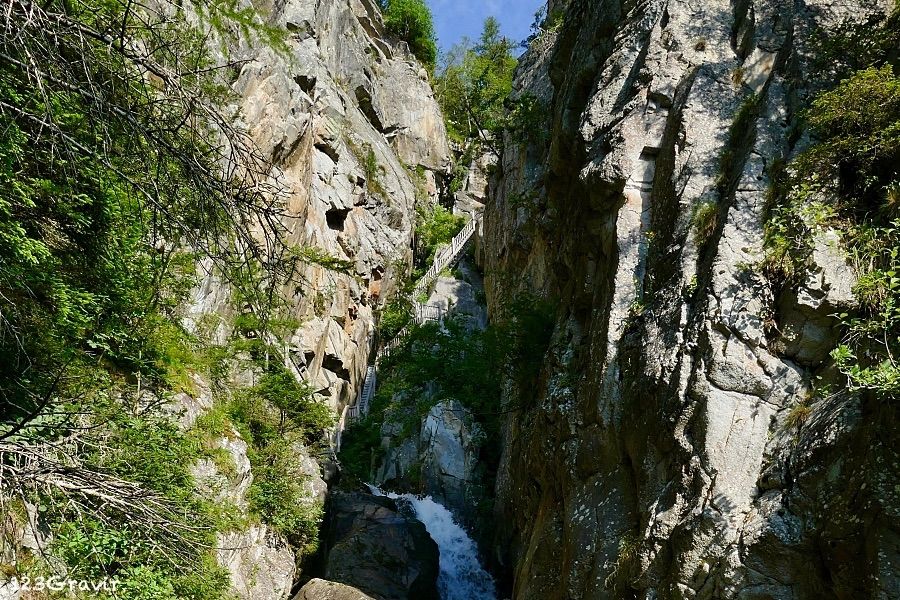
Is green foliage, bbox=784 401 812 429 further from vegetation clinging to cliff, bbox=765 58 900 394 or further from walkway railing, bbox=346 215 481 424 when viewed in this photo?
walkway railing, bbox=346 215 481 424

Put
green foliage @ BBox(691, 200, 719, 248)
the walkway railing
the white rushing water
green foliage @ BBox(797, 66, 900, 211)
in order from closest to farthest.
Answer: green foliage @ BBox(797, 66, 900, 211)
green foliage @ BBox(691, 200, 719, 248)
the white rushing water
the walkway railing

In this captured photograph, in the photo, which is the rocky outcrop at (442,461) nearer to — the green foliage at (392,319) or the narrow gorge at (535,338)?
the narrow gorge at (535,338)

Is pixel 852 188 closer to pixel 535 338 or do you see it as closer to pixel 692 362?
pixel 692 362

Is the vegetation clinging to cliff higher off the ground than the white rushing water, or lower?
higher

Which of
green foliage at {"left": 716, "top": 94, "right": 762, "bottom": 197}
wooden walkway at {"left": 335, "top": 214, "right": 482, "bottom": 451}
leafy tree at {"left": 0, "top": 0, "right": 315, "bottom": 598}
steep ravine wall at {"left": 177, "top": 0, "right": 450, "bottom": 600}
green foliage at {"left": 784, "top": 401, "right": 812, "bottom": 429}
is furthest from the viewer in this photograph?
wooden walkway at {"left": 335, "top": 214, "right": 482, "bottom": 451}

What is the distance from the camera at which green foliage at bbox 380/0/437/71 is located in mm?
36281

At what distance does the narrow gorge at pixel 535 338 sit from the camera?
381cm

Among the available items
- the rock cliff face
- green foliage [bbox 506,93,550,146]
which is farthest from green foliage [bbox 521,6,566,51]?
the rock cliff face

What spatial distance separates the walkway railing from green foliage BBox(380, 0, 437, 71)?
43.9 feet

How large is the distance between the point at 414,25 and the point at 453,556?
31.6 m

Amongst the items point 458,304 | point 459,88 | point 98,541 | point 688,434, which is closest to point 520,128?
point 458,304

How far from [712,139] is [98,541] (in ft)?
28.3

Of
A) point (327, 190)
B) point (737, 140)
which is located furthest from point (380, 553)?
point (327, 190)

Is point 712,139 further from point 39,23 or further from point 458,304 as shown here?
point 458,304
